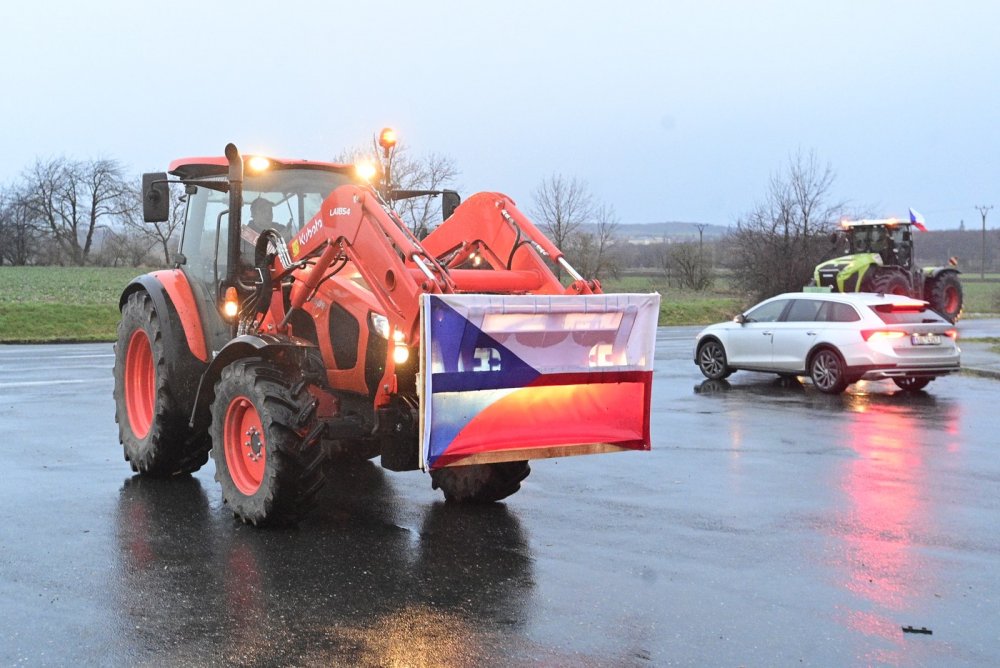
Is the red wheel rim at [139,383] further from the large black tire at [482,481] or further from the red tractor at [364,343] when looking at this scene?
the large black tire at [482,481]

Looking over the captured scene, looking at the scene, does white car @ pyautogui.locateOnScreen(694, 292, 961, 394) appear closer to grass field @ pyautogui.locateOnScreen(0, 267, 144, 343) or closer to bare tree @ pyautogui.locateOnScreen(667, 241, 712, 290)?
grass field @ pyautogui.locateOnScreen(0, 267, 144, 343)

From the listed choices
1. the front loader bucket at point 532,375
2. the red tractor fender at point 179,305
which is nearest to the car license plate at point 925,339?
the front loader bucket at point 532,375

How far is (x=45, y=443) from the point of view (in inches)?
444

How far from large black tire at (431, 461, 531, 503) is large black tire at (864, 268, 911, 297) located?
2015 cm

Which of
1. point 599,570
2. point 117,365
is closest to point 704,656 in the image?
point 599,570

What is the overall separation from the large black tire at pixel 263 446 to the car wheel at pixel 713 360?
1207 centimetres

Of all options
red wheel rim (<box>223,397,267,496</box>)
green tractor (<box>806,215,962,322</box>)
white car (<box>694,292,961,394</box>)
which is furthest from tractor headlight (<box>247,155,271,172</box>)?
green tractor (<box>806,215,962,322</box>)

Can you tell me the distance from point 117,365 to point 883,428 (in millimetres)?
8324

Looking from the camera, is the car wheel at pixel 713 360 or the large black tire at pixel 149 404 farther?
the car wheel at pixel 713 360

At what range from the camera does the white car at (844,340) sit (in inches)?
647

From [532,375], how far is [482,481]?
1696mm

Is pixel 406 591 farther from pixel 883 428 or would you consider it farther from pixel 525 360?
pixel 883 428

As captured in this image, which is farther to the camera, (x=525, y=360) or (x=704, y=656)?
(x=525, y=360)

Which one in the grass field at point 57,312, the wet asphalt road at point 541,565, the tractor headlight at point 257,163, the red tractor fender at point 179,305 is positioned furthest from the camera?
the grass field at point 57,312
